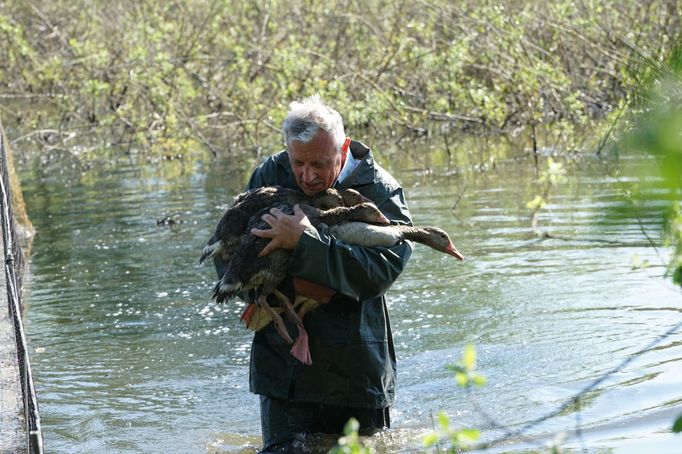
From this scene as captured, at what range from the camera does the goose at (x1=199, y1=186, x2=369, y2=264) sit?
509 centimetres

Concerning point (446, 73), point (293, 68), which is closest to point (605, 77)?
point (446, 73)

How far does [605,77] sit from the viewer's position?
727 inches

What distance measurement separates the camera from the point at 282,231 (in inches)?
191

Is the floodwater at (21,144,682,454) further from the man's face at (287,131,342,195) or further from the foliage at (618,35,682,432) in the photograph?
the foliage at (618,35,682,432)

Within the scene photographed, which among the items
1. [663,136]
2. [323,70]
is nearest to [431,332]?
[663,136]

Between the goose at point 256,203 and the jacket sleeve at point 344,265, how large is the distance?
0.65 feet

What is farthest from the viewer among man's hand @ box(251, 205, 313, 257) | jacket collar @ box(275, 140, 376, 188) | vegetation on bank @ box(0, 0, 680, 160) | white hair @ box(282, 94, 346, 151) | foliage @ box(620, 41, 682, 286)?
vegetation on bank @ box(0, 0, 680, 160)

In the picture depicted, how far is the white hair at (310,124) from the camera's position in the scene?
4988mm

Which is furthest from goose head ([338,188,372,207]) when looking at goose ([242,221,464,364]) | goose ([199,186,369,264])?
goose ([242,221,464,364])

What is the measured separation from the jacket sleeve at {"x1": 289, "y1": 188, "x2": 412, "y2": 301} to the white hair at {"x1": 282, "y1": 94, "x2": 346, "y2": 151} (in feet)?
1.43

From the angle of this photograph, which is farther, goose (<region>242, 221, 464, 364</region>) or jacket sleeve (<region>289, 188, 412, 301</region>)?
goose (<region>242, 221, 464, 364</region>)

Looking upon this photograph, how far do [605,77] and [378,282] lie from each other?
14348mm

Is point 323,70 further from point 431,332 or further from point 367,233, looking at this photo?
point 367,233

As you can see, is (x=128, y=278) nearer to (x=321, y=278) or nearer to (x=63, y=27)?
(x=321, y=278)
